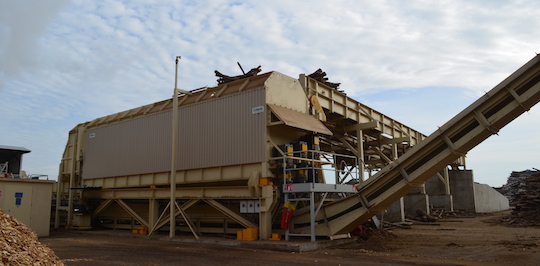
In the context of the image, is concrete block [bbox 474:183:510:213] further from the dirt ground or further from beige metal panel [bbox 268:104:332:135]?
beige metal panel [bbox 268:104:332:135]

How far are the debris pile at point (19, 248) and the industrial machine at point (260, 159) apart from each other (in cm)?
741

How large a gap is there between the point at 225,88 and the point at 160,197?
537 centimetres

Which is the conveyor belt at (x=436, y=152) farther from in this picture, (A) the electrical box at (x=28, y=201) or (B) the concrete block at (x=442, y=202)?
(B) the concrete block at (x=442, y=202)

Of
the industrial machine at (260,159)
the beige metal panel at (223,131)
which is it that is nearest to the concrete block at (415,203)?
the industrial machine at (260,159)

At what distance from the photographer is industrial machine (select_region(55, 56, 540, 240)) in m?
12.7

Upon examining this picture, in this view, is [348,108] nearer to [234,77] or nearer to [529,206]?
[234,77]

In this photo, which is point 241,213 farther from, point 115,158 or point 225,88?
point 115,158

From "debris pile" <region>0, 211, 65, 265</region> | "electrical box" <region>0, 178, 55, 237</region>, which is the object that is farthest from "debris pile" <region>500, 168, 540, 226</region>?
"electrical box" <region>0, 178, 55, 237</region>

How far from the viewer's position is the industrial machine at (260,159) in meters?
12.7

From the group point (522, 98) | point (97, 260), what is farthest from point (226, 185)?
point (522, 98)

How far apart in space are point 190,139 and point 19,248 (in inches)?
405

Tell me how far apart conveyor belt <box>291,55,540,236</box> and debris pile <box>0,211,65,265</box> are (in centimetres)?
838

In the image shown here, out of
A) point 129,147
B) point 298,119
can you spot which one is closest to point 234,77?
point 298,119

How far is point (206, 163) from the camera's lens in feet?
54.2
